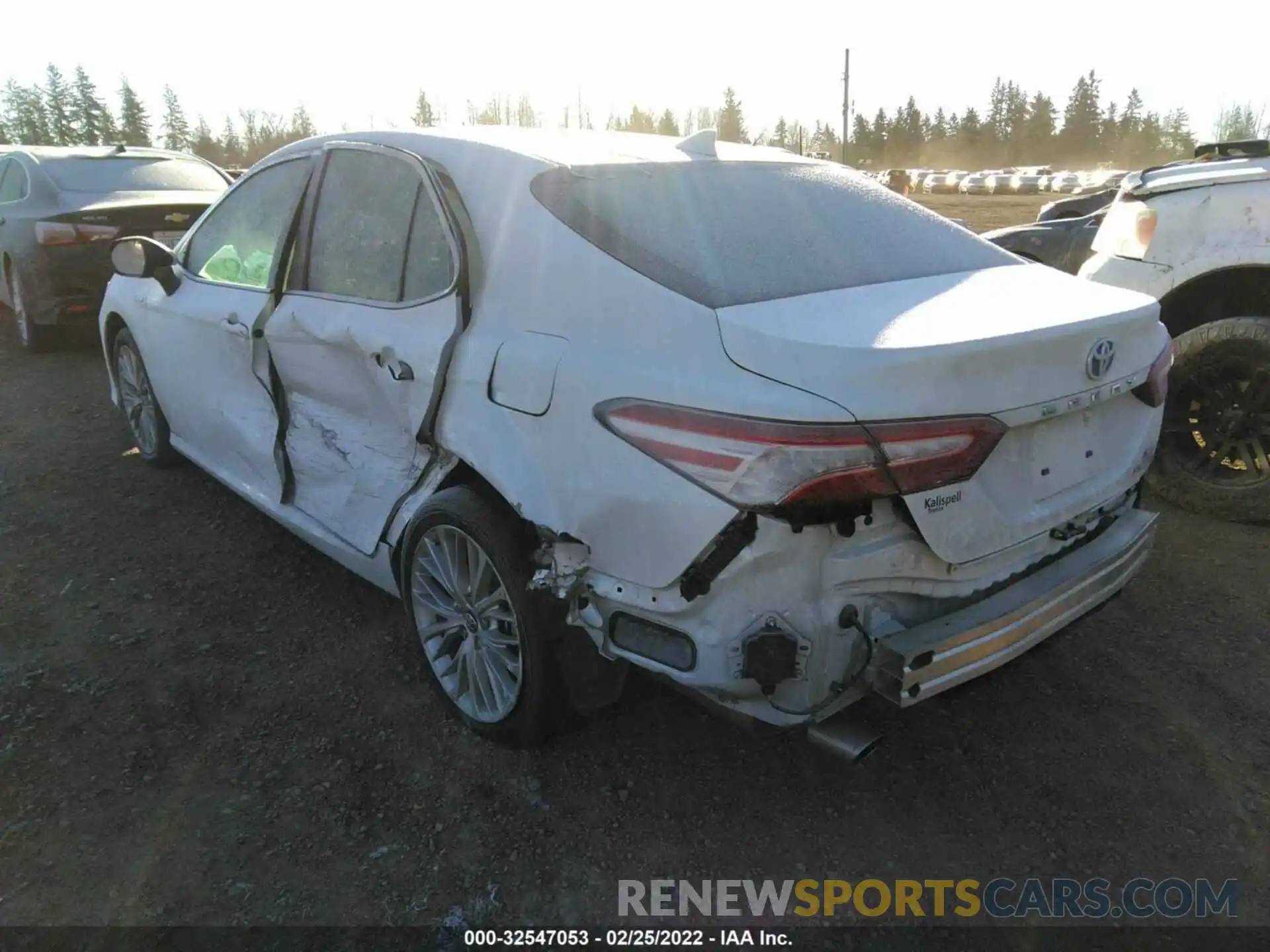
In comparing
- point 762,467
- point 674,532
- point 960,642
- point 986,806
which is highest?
point 762,467

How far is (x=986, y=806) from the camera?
2.59 m

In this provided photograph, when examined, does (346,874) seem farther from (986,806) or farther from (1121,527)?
(1121,527)

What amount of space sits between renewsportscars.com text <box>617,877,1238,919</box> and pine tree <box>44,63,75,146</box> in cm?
7313

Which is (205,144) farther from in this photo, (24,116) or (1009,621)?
(1009,621)

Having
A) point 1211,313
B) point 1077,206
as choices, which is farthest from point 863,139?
point 1211,313

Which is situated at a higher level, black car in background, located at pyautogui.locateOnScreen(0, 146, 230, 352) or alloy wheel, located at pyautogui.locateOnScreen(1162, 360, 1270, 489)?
black car in background, located at pyautogui.locateOnScreen(0, 146, 230, 352)

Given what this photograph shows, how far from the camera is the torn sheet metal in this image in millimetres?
2277

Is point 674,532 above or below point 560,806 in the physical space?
above

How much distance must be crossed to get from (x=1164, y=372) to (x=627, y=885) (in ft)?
6.94

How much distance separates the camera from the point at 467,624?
2.78 metres

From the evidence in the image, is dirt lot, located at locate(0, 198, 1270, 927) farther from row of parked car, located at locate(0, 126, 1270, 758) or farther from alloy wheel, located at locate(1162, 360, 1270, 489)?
alloy wheel, located at locate(1162, 360, 1270, 489)

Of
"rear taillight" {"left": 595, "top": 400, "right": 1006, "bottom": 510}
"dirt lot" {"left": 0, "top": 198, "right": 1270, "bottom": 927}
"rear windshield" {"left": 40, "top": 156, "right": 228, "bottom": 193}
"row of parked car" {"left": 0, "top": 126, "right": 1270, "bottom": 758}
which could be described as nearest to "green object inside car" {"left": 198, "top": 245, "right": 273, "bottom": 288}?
"row of parked car" {"left": 0, "top": 126, "right": 1270, "bottom": 758}

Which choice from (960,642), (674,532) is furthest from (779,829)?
(674,532)

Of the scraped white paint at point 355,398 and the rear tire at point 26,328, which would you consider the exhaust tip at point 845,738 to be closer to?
the scraped white paint at point 355,398
